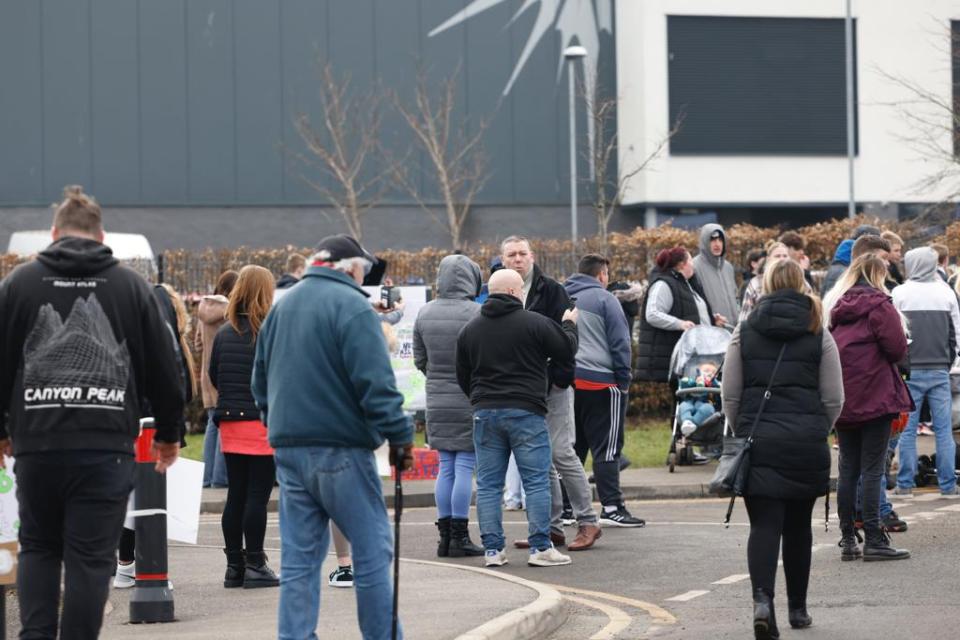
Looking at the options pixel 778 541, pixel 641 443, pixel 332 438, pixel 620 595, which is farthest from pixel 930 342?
pixel 332 438

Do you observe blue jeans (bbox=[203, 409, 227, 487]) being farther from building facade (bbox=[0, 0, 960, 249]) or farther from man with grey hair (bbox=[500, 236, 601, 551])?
building facade (bbox=[0, 0, 960, 249])

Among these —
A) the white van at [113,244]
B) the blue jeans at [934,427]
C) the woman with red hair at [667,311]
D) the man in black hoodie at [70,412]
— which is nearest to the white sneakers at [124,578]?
the man in black hoodie at [70,412]

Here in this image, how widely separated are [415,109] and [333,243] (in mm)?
33197

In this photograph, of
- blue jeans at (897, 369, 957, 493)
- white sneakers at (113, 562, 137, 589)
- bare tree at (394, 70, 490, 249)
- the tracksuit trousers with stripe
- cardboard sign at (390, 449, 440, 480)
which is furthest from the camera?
bare tree at (394, 70, 490, 249)

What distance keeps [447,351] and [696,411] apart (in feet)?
17.6

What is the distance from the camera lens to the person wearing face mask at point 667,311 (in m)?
16.8

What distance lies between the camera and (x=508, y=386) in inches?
439

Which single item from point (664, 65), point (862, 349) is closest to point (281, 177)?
point (664, 65)

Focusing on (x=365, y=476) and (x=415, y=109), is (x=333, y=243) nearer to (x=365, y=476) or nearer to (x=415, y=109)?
(x=365, y=476)

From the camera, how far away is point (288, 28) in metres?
39.9

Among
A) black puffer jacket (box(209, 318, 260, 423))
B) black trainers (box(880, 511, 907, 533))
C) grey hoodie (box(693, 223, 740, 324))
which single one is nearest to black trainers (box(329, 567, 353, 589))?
black puffer jacket (box(209, 318, 260, 423))

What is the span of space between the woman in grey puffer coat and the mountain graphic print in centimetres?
561

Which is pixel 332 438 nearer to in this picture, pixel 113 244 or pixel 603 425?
pixel 603 425

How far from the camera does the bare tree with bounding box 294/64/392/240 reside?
39438mm
